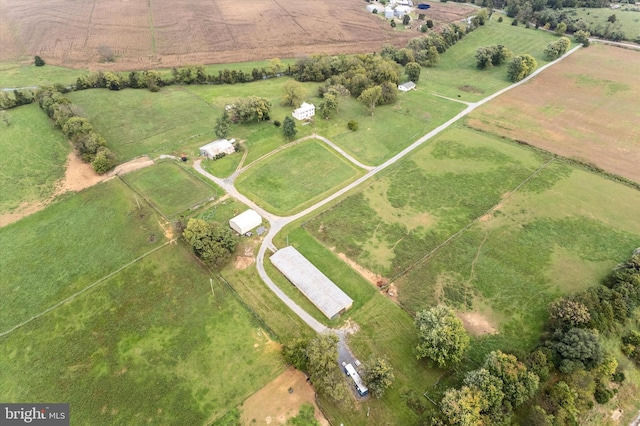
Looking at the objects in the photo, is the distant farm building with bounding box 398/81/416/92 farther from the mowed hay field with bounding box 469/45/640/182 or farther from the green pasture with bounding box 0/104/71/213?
the green pasture with bounding box 0/104/71/213

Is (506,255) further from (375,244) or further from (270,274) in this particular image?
(270,274)

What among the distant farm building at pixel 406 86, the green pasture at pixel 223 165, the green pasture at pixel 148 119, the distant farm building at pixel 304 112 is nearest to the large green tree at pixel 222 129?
the green pasture at pixel 148 119

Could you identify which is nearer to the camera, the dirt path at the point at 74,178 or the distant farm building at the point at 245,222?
the distant farm building at the point at 245,222

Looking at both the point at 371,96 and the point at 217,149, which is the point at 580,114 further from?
the point at 217,149

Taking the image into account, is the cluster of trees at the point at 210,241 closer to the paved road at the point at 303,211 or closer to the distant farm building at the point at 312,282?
the paved road at the point at 303,211

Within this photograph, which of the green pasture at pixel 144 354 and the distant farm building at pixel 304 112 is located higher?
the distant farm building at pixel 304 112

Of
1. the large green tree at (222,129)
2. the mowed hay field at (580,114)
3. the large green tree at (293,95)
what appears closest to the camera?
the mowed hay field at (580,114)
